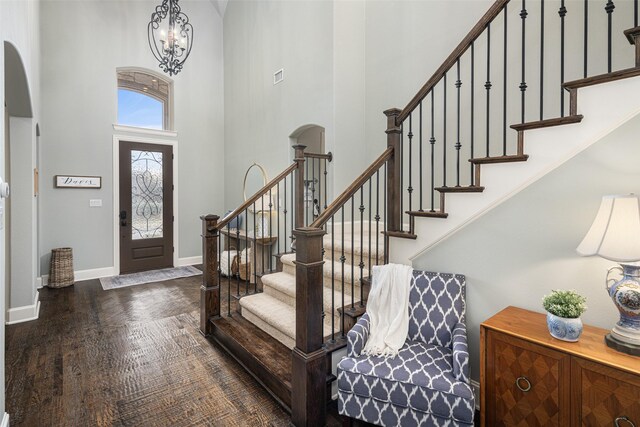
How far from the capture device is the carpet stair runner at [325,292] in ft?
8.30

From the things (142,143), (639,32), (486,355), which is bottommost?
(486,355)

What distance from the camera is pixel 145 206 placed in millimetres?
5934

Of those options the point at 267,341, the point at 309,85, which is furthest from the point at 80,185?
the point at 267,341

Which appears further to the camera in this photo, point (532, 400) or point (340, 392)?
point (340, 392)

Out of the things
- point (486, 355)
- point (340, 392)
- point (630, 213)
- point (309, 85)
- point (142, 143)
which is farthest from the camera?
point (142, 143)

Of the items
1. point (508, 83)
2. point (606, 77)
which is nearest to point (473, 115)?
point (508, 83)

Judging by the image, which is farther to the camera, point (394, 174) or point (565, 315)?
point (394, 174)

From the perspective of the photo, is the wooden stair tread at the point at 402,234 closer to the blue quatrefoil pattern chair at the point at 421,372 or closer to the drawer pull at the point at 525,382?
the blue quatrefoil pattern chair at the point at 421,372

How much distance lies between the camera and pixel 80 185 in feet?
17.4

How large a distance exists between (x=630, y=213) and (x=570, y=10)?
1981mm

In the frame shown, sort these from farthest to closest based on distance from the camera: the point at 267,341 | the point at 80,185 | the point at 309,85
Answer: the point at 80,185
the point at 309,85
the point at 267,341

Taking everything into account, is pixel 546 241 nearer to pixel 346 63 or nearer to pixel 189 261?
pixel 346 63

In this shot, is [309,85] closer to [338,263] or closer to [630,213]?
[338,263]

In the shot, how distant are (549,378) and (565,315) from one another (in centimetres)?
31
